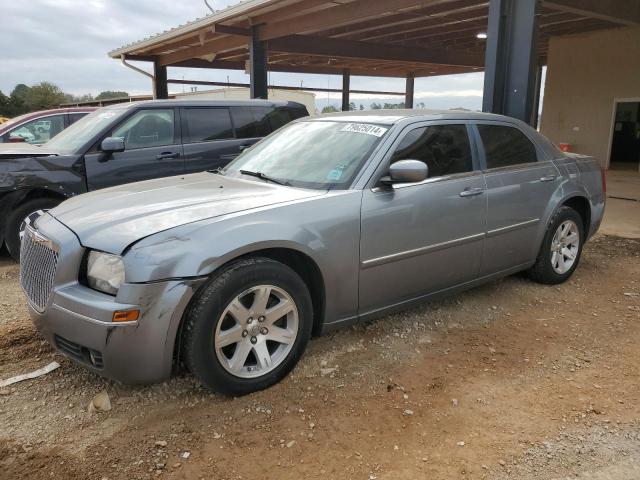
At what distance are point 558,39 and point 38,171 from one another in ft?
47.7

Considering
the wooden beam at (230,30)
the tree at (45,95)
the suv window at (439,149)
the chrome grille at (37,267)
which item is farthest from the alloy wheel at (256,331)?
the tree at (45,95)

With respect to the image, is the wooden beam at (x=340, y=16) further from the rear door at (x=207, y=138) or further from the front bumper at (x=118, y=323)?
the front bumper at (x=118, y=323)

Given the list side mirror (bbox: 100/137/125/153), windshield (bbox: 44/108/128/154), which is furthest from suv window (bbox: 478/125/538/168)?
windshield (bbox: 44/108/128/154)

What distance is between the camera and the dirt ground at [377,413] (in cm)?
252

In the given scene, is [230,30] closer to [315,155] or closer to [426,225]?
[315,155]

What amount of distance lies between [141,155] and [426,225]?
4063mm

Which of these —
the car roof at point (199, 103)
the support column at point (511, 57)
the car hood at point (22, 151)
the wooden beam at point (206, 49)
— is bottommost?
the car hood at point (22, 151)

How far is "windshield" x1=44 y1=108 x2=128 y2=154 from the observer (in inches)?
247

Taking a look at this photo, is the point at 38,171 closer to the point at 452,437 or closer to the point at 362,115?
the point at 362,115

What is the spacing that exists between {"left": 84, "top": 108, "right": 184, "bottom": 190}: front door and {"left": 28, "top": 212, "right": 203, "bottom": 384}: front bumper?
3635mm

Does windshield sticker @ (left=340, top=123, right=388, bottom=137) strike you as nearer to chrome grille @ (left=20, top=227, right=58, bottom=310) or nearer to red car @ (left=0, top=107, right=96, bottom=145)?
chrome grille @ (left=20, top=227, right=58, bottom=310)

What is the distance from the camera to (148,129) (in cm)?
655

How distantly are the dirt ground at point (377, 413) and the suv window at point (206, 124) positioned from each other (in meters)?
3.43

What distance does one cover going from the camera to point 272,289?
3.03 m
